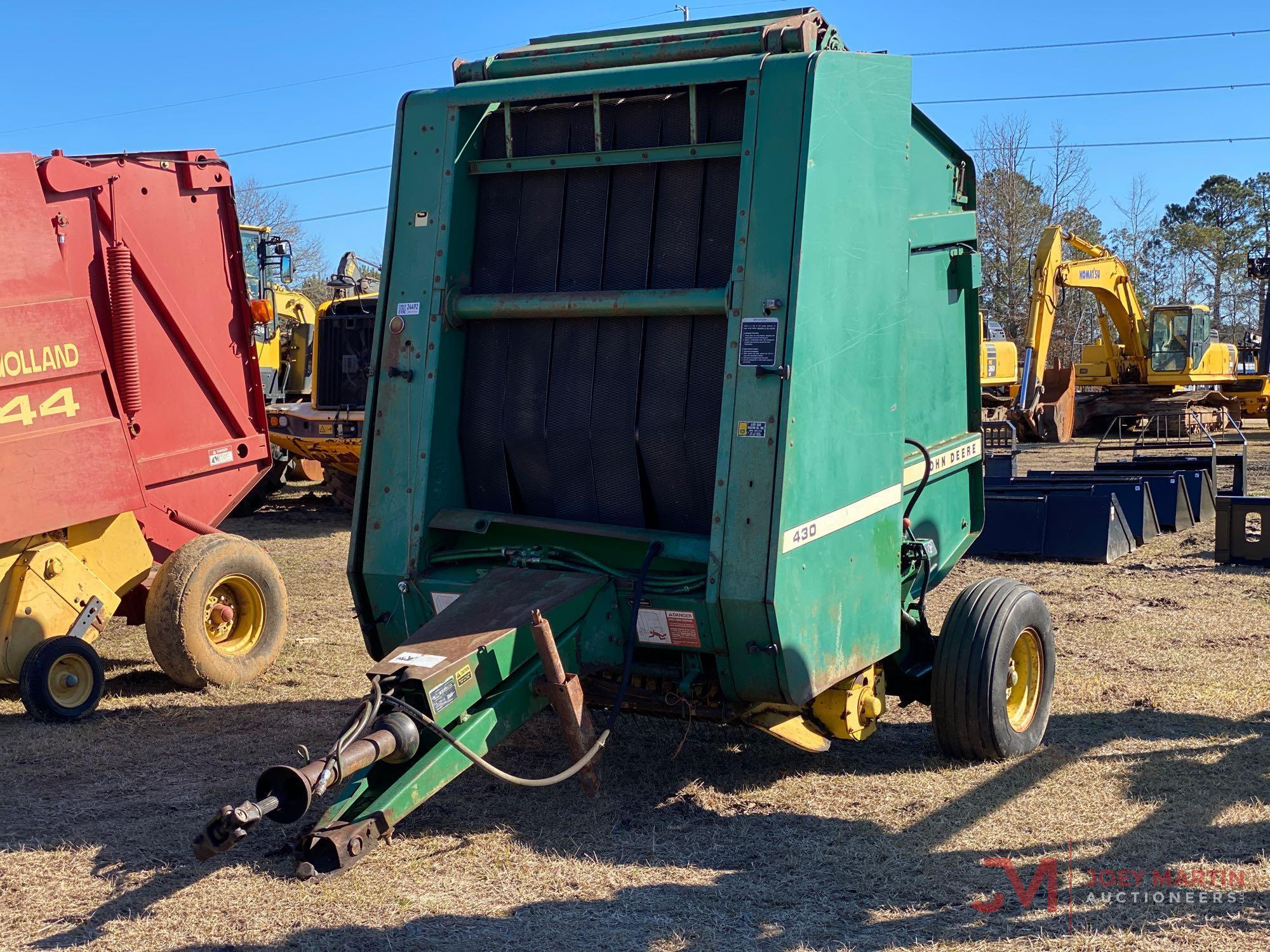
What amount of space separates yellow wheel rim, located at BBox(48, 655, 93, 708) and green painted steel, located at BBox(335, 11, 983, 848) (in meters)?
2.07

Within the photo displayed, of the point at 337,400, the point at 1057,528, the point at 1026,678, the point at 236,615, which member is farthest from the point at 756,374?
the point at 337,400

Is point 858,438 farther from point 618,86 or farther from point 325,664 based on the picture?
point 325,664

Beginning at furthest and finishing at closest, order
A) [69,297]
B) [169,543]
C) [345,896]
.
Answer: [169,543] → [69,297] → [345,896]

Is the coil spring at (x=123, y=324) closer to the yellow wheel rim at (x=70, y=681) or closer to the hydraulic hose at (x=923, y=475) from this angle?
the yellow wheel rim at (x=70, y=681)

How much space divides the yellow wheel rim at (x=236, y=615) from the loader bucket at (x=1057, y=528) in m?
6.13

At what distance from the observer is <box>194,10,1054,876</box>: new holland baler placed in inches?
168

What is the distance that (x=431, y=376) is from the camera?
4.89 meters

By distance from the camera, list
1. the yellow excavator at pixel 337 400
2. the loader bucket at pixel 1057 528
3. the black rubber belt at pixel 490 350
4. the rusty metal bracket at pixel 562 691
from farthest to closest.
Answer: the yellow excavator at pixel 337 400
the loader bucket at pixel 1057 528
the black rubber belt at pixel 490 350
the rusty metal bracket at pixel 562 691

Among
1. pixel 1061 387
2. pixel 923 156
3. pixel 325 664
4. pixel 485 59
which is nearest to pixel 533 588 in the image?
pixel 485 59

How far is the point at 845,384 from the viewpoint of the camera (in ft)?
14.9

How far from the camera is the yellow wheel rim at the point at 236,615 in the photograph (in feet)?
23.1

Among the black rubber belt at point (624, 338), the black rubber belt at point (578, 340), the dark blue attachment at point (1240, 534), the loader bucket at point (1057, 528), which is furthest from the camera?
the loader bucket at point (1057, 528)

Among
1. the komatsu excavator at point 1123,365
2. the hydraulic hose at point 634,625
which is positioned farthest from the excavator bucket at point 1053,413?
the hydraulic hose at point 634,625

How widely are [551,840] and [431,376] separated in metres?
1.83
